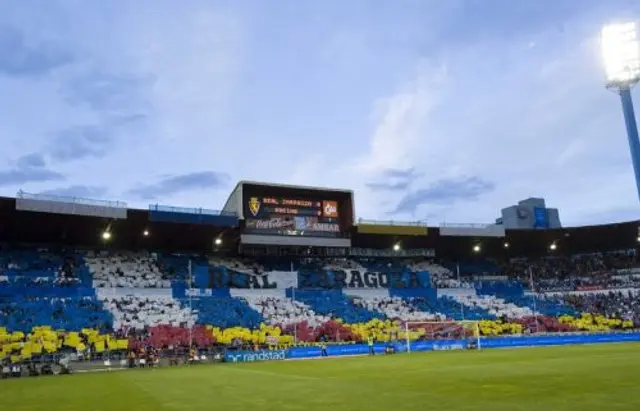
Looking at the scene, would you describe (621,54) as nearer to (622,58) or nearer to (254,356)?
(622,58)

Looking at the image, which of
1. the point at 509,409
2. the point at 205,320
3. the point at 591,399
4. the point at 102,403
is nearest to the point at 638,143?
the point at 591,399

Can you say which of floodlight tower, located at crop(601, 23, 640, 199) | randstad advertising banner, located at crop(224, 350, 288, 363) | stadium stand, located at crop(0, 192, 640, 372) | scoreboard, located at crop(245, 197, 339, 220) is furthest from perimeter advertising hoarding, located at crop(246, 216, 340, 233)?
floodlight tower, located at crop(601, 23, 640, 199)

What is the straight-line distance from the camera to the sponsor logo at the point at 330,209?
182 feet

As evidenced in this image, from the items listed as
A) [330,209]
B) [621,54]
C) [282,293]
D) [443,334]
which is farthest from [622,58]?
[282,293]

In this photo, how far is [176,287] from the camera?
52375 mm

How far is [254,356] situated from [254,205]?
50.3 ft

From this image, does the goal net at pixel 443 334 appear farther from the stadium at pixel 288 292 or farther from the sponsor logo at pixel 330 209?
the sponsor logo at pixel 330 209

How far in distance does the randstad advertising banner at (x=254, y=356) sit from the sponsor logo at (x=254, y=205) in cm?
1419

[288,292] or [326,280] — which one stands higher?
[326,280]

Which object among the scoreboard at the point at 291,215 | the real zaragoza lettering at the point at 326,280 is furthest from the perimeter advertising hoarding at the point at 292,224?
the real zaragoza lettering at the point at 326,280

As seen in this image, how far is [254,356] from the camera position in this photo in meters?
43.1

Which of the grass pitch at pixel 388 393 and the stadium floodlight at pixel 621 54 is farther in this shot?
the stadium floodlight at pixel 621 54

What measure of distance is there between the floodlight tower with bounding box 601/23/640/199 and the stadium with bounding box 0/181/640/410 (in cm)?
1592

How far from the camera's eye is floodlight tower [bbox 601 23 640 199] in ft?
113
